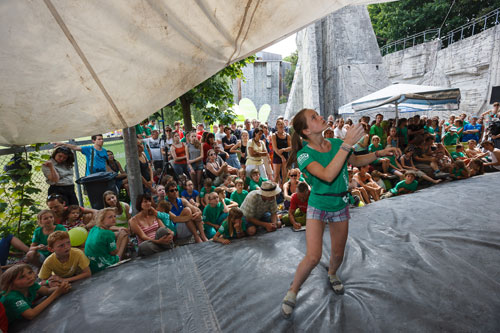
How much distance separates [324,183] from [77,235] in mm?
3586

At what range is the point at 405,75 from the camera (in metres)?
21.7

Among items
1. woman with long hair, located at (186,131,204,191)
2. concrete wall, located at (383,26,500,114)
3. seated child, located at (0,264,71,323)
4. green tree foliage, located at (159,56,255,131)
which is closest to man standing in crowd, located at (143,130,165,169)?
woman with long hair, located at (186,131,204,191)

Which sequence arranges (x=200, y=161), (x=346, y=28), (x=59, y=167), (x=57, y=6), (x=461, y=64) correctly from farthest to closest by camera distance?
(x=346, y=28) < (x=461, y=64) < (x=200, y=161) < (x=59, y=167) < (x=57, y=6)

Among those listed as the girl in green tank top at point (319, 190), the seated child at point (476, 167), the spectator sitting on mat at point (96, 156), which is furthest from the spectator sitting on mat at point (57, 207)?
the seated child at point (476, 167)

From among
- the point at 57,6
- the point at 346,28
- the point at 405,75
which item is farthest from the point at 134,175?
the point at 405,75

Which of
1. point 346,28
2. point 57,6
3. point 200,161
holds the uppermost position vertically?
point 346,28

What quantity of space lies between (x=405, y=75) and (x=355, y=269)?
77.5 ft

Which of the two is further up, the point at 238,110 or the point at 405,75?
the point at 405,75

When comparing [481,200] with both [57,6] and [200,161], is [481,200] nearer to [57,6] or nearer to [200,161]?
[200,161]

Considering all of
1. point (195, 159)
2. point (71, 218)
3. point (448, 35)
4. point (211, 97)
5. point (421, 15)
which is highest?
point (421, 15)

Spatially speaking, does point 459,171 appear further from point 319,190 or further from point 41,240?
point 41,240

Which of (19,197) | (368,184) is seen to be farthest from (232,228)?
(368,184)

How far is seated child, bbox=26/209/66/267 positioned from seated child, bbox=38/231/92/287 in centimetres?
63

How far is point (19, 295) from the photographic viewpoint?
8.23 ft
